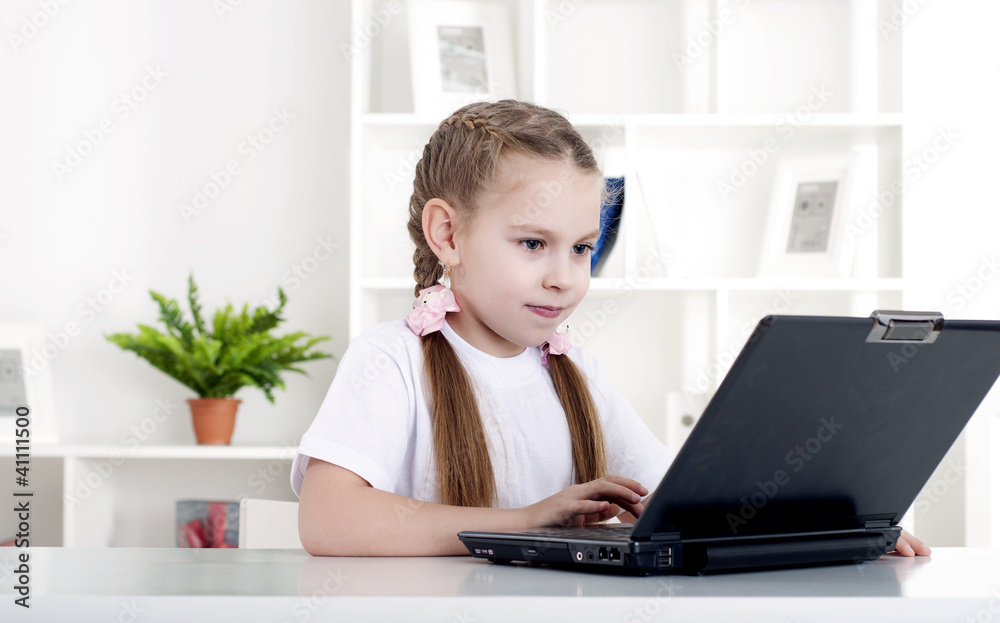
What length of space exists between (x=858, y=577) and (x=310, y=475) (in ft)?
1.76

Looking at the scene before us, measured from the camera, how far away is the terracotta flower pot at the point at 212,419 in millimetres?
2195

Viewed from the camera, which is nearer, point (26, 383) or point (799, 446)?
point (799, 446)

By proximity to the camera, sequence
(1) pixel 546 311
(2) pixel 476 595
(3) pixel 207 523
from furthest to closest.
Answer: (3) pixel 207 523, (1) pixel 546 311, (2) pixel 476 595

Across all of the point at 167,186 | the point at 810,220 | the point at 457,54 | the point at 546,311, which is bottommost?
the point at 546,311

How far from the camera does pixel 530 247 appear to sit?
3.53ft

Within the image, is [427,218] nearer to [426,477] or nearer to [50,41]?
[426,477]

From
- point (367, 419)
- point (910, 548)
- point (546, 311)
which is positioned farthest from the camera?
point (546, 311)

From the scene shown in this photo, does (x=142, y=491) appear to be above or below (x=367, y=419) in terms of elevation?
below

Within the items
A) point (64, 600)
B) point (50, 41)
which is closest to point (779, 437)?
point (64, 600)

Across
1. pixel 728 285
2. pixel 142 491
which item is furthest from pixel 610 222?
pixel 142 491

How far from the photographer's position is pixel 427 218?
1175 mm

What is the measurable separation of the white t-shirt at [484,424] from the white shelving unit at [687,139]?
1004 mm

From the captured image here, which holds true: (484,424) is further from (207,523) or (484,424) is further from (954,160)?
(954,160)

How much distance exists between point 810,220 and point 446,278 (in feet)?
4.35
